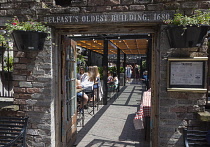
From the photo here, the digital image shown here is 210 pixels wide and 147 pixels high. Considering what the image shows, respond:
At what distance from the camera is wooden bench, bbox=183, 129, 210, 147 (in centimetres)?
264

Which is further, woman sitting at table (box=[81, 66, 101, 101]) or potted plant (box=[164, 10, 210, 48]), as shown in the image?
woman sitting at table (box=[81, 66, 101, 101])

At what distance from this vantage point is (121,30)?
3.23 metres

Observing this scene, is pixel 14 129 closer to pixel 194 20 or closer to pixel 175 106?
pixel 175 106

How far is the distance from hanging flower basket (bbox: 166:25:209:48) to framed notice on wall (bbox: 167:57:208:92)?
264 millimetres

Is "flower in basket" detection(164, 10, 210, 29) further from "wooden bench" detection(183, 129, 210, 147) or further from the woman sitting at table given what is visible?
the woman sitting at table

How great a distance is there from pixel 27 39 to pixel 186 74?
7.61 ft

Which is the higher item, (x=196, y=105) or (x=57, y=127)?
(x=196, y=105)

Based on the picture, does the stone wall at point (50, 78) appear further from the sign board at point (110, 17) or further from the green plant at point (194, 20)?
the green plant at point (194, 20)

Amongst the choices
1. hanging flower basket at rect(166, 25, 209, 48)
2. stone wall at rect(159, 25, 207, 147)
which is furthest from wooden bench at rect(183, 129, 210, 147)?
hanging flower basket at rect(166, 25, 209, 48)

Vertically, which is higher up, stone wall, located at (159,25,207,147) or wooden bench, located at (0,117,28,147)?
stone wall, located at (159,25,207,147)

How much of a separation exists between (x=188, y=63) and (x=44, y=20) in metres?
2.27

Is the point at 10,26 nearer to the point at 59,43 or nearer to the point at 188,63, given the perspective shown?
the point at 59,43

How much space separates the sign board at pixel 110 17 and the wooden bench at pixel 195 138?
1.63 meters

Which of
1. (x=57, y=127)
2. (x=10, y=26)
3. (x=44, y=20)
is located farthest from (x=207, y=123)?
(x=10, y=26)
